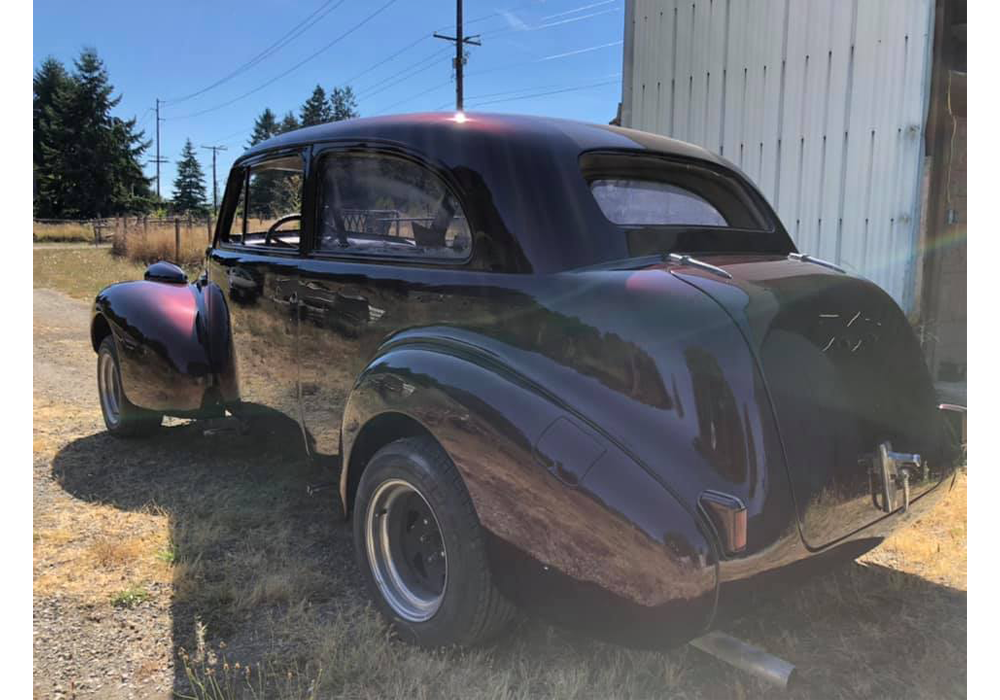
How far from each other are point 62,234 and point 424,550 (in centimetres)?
4216

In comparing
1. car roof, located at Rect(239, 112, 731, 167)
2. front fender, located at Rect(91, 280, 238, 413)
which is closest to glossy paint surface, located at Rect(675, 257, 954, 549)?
car roof, located at Rect(239, 112, 731, 167)

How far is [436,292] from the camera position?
95.2 inches

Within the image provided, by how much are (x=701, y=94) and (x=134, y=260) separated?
16.6m

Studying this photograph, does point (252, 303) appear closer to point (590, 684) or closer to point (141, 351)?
point (141, 351)

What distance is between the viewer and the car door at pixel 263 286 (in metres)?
3.25

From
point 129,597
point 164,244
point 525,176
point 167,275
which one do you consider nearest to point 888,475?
point 525,176

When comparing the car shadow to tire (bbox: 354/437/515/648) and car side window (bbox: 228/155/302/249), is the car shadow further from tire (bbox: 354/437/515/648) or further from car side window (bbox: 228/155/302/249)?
car side window (bbox: 228/155/302/249)

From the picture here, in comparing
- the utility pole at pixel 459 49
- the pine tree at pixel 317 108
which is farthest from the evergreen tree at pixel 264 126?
the utility pole at pixel 459 49

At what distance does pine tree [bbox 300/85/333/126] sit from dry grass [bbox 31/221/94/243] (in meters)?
62.5

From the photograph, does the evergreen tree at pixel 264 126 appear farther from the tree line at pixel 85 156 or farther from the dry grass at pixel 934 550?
the dry grass at pixel 934 550

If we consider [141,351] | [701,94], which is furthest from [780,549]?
[701,94]

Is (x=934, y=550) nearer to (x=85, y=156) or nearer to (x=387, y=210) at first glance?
(x=387, y=210)

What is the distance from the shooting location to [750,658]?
1914 mm

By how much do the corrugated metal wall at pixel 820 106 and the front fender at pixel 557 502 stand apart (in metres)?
5.79
